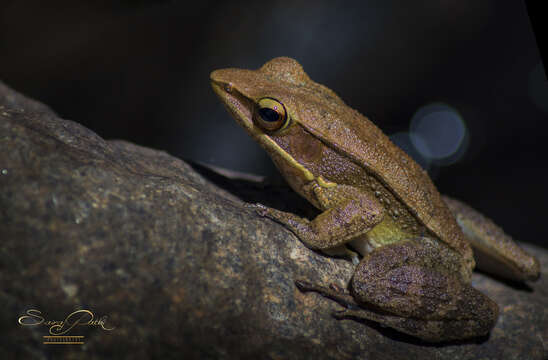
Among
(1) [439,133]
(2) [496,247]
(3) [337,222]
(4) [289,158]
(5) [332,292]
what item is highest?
(1) [439,133]

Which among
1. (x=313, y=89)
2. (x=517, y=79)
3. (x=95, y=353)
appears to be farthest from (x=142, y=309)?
(x=517, y=79)

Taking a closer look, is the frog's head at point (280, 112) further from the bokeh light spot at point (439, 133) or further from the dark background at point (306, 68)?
the bokeh light spot at point (439, 133)

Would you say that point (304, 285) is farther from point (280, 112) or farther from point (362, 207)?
point (280, 112)

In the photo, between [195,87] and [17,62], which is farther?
[195,87]

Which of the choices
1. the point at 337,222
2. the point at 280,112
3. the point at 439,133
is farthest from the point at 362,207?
the point at 439,133

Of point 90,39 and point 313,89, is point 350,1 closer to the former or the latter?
point 313,89
